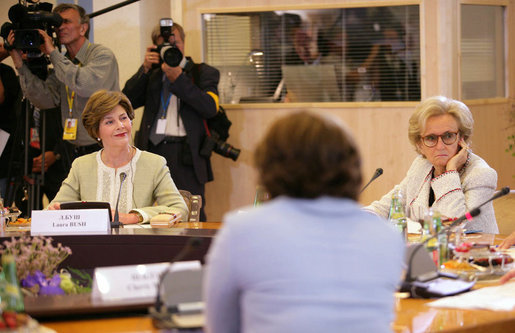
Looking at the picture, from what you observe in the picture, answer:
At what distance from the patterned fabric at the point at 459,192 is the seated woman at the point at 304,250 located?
1.86 meters

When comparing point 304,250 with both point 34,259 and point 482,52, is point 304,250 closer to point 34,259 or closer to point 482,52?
point 34,259

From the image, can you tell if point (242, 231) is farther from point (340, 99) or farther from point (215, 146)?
point (340, 99)

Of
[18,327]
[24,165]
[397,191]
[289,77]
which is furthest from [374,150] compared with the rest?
[18,327]

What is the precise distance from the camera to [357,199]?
1612 mm

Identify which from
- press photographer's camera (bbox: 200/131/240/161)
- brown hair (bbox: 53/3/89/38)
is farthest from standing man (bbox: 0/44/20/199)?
press photographer's camera (bbox: 200/131/240/161)

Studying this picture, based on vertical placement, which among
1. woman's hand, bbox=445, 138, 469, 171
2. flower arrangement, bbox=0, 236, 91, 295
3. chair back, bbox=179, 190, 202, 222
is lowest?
flower arrangement, bbox=0, 236, 91, 295

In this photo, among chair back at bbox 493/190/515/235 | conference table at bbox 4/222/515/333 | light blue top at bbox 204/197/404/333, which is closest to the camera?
light blue top at bbox 204/197/404/333

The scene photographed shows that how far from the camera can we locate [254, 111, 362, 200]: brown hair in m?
1.53

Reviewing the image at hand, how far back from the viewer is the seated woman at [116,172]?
12.3 feet

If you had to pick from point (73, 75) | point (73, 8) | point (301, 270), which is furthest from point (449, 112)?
point (73, 8)

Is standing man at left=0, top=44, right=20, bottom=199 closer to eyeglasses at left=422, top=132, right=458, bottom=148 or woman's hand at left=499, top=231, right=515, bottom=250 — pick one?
eyeglasses at left=422, top=132, right=458, bottom=148

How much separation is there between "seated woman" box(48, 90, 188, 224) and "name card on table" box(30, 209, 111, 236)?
2.10 feet

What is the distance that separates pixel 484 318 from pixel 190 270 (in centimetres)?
78

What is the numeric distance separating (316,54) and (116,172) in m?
2.52
